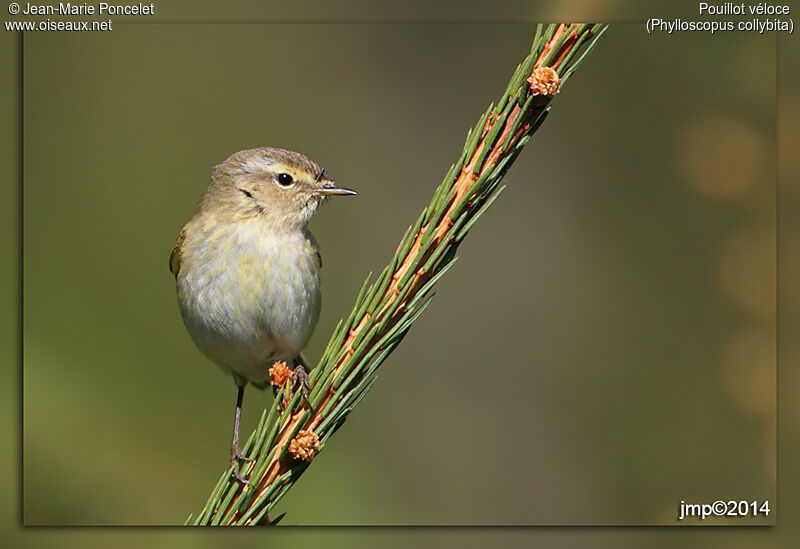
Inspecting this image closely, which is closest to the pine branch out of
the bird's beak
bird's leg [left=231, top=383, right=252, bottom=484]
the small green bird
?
bird's leg [left=231, top=383, right=252, bottom=484]

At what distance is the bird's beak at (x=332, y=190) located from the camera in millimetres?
3520

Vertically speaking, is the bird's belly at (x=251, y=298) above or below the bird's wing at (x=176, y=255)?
below

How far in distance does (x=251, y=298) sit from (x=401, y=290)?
97cm

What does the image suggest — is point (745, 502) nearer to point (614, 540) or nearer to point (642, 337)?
point (614, 540)

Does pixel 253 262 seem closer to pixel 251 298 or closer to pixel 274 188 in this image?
pixel 251 298

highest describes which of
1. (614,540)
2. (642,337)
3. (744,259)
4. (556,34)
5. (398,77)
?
(398,77)

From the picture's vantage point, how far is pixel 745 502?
11.3 ft

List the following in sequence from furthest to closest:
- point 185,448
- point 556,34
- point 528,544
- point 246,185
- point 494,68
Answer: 1. point 494,68
2. point 185,448
3. point 246,185
4. point 528,544
5. point 556,34

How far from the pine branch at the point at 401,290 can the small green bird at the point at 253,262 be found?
0.71m

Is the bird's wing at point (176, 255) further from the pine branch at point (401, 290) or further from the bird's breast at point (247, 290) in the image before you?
the pine branch at point (401, 290)

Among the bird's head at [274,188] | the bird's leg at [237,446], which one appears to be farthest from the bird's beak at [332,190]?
the bird's leg at [237,446]

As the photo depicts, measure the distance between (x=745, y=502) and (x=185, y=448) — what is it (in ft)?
7.45

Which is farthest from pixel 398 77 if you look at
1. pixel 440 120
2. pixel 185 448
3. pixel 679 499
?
pixel 679 499

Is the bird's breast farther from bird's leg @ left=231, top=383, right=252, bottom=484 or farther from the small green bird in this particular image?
bird's leg @ left=231, top=383, right=252, bottom=484
